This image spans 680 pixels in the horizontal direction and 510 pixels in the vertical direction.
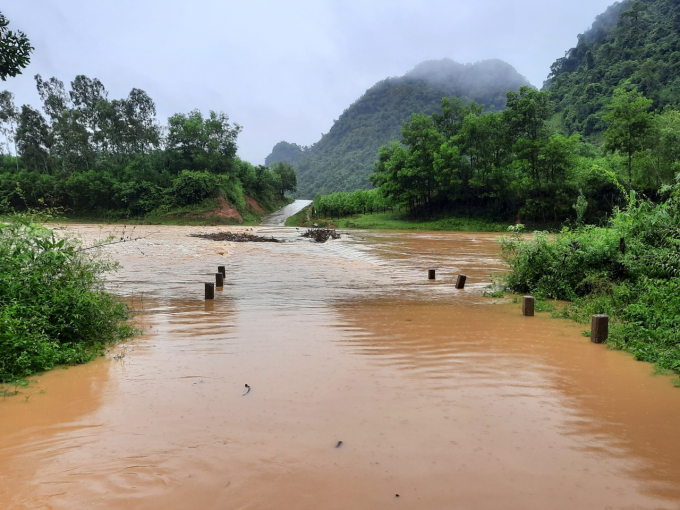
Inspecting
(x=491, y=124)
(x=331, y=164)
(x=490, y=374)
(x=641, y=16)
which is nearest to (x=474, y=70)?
(x=331, y=164)

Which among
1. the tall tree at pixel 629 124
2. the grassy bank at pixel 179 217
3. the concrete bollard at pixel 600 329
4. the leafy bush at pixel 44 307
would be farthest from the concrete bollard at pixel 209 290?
the grassy bank at pixel 179 217

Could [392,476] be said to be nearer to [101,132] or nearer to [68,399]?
[68,399]

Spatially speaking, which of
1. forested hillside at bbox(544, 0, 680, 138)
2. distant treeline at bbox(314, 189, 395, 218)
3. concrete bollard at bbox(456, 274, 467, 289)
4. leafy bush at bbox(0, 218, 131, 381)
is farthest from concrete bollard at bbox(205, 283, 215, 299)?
forested hillside at bbox(544, 0, 680, 138)

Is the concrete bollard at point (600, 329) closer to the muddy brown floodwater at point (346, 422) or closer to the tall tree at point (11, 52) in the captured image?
the muddy brown floodwater at point (346, 422)

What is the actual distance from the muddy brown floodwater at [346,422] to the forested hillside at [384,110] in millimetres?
102627

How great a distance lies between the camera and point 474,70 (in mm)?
177375

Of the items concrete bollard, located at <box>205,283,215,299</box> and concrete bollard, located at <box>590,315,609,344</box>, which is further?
concrete bollard, located at <box>205,283,215,299</box>

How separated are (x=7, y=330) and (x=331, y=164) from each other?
5255 inches

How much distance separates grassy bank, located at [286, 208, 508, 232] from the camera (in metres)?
45.8

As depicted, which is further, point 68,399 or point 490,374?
point 490,374

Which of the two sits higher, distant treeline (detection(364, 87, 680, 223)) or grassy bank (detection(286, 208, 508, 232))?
distant treeline (detection(364, 87, 680, 223))

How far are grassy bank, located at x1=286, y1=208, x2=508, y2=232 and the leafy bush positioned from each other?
41.8 metres

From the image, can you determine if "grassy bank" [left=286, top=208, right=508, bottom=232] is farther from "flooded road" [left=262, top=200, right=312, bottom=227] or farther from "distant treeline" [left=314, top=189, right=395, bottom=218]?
"distant treeline" [left=314, top=189, right=395, bottom=218]

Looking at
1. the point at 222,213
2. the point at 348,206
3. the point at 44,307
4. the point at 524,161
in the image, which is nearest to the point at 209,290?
the point at 44,307
